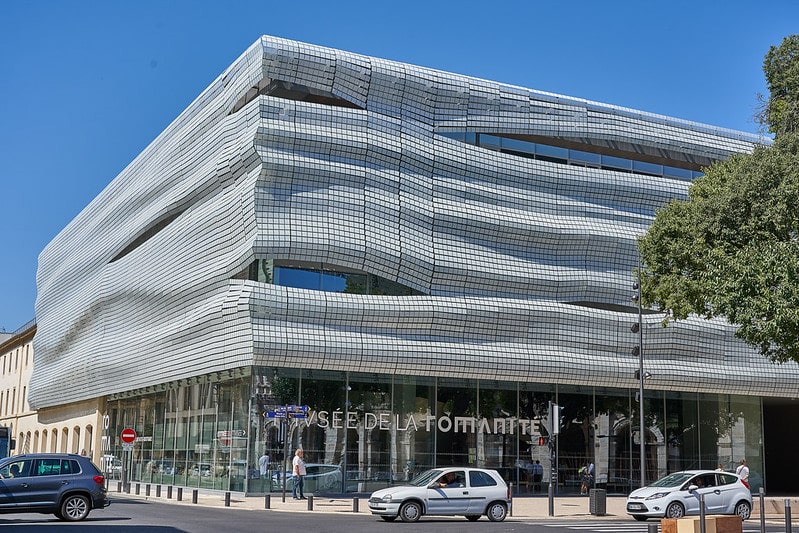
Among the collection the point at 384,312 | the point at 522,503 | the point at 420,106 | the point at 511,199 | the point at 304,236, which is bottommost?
the point at 522,503

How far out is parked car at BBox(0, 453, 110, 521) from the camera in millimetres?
21641

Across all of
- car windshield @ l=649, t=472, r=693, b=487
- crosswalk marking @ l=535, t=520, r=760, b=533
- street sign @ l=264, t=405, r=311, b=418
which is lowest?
crosswalk marking @ l=535, t=520, r=760, b=533

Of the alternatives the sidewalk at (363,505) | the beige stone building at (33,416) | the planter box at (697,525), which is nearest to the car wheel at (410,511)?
the sidewalk at (363,505)

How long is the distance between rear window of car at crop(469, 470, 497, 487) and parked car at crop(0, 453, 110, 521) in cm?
907

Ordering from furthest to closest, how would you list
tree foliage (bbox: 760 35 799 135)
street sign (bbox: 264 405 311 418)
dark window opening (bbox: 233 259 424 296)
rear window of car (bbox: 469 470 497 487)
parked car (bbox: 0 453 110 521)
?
1. dark window opening (bbox: 233 259 424 296)
2. street sign (bbox: 264 405 311 418)
3. tree foliage (bbox: 760 35 799 135)
4. rear window of car (bbox: 469 470 497 487)
5. parked car (bbox: 0 453 110 521)

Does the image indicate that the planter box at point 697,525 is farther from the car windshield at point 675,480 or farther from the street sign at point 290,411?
the street sign at point 290,411

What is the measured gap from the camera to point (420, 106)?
3950cm

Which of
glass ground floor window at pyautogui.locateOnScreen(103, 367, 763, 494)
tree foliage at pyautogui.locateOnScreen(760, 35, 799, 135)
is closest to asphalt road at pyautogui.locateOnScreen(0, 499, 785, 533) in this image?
glass ground floor window at pyautogui.locateOnScreen(103, 367, 763, 494)

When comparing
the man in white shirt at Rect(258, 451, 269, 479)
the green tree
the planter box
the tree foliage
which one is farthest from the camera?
the man in white shirt at Rect(258, 451, 269, 479)

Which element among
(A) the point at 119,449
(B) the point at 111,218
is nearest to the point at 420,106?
(B) the point at 111,218

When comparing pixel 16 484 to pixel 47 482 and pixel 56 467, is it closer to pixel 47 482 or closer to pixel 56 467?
pixel 47 482

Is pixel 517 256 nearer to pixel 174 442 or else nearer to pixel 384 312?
pixel 384 312

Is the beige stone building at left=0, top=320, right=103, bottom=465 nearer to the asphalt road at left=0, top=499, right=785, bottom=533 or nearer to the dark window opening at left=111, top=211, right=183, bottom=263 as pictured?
the dark window opening at left=111, top=211, right=183, bottom=263

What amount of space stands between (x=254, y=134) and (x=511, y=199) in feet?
37.3
